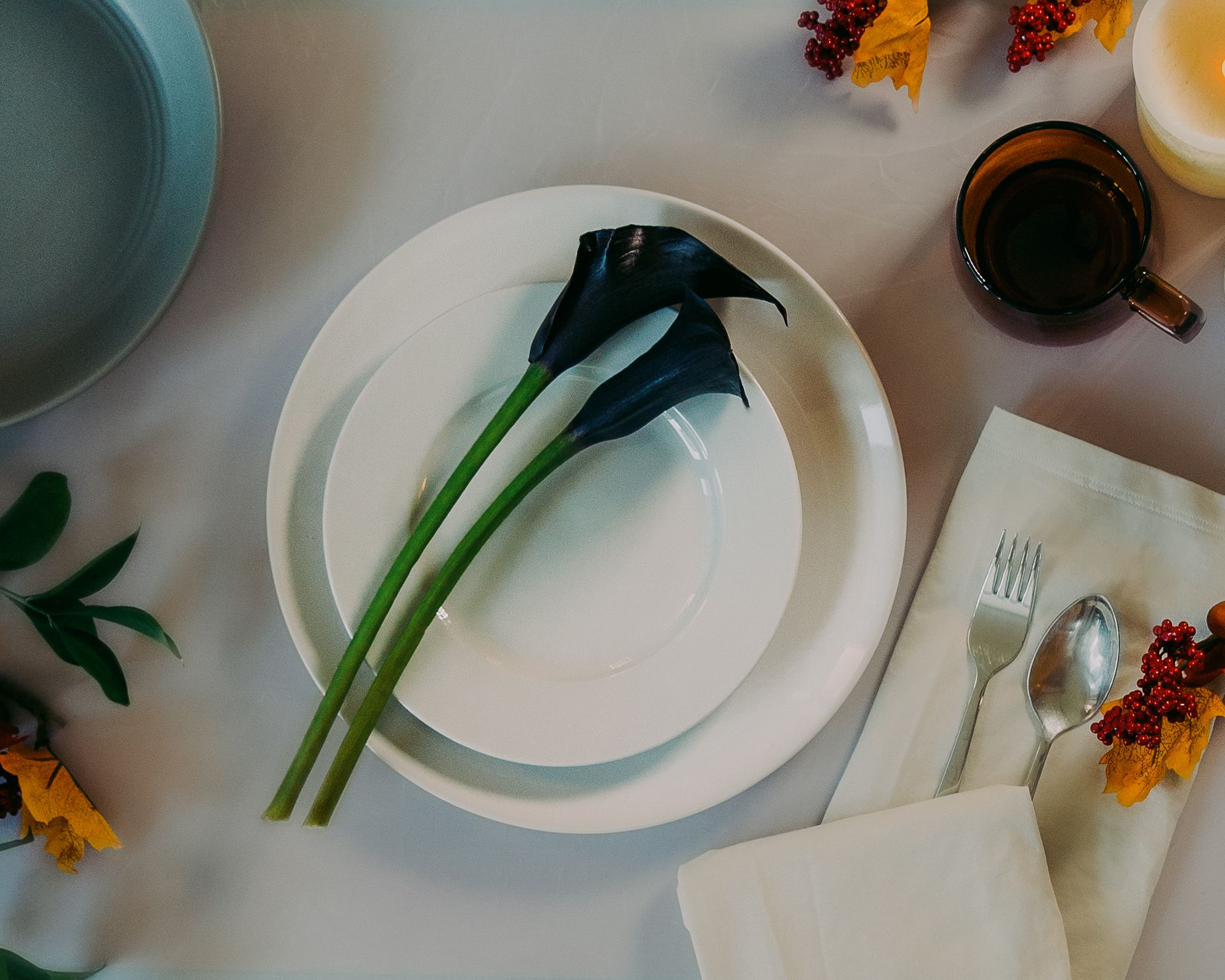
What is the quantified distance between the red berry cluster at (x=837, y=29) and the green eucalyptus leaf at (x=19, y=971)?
67 centimetres

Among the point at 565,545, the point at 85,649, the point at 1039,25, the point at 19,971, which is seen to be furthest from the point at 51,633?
the point at 1039,25

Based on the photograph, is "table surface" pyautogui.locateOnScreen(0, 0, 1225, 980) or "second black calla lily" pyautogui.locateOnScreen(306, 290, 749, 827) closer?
"second black calla lily" pyautogui.locateOnScreen(306, 290, 749, 827)

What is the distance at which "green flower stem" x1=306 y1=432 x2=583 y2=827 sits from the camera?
482 mm

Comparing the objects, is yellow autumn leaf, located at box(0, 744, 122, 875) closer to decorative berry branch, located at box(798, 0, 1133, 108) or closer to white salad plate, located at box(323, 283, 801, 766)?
white salad plate, located at box(323, 283, 801, 766)

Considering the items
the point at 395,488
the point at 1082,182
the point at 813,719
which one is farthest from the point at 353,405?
the point at 1082,182

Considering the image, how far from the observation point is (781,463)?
0.47 meters

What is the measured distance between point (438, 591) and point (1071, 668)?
359 mm

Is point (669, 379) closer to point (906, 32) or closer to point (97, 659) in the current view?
point (906, 32)

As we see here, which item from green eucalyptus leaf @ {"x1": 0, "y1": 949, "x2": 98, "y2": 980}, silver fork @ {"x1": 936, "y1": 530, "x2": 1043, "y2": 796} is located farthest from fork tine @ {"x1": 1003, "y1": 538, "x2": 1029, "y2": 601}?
green eucalyptus leaf @ {"x1": 0, "y1": 949, "x2": 98, "y2": 980}

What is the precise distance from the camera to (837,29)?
53 centimetres

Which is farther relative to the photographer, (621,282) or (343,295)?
(343,295)

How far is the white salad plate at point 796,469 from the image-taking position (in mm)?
504

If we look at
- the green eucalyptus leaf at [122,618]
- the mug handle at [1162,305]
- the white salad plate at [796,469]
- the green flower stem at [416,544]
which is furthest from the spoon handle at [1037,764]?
the green eucalyptus leaf at [122,618]

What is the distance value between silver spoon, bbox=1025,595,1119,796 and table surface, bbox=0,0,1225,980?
84mm
